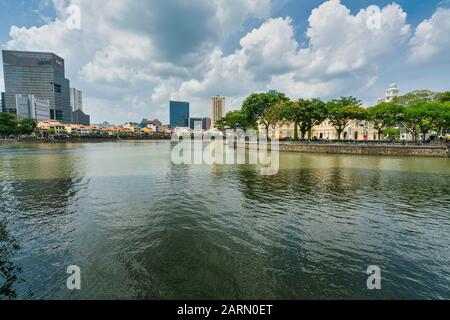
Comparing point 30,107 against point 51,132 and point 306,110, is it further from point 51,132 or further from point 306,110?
point 306,110

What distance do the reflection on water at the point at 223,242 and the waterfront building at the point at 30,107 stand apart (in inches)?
8593

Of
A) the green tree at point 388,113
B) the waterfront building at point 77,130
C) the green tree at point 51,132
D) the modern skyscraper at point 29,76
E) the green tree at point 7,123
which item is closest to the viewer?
the green tree at point 388,113

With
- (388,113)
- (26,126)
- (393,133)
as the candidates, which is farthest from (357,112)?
(26,126)

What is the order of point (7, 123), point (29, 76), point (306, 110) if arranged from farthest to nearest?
point (29, 76) → point (7, 123) → point (306, 110)

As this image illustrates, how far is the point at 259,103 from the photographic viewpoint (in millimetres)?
74375

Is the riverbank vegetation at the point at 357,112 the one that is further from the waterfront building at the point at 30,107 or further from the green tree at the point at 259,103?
the waterfront building at the point at 30,107

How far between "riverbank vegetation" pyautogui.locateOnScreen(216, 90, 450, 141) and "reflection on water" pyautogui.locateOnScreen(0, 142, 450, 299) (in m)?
45.4

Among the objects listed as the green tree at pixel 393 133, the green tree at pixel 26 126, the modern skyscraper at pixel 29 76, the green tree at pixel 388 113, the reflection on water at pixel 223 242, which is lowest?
the reflection on water at pixel 223 242

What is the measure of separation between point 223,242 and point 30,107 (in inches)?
9603

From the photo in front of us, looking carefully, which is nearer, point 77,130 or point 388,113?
point 388,113

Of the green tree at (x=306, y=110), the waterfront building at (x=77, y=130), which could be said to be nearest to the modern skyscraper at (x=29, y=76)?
the waterfront building at (x=77, y=130)

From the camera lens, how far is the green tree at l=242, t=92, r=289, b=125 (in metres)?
74.4

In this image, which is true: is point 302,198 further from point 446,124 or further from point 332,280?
point 446,124

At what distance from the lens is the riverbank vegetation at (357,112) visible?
50750 millimetres
